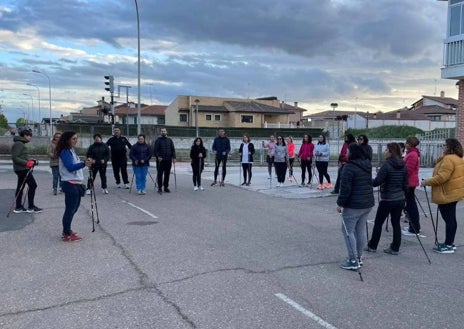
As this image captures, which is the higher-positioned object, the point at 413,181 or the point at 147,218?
the point at 413,181

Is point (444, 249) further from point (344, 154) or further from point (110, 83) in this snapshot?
point (110, 83)

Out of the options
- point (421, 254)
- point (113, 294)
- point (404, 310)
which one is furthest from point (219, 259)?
point (421, 254)

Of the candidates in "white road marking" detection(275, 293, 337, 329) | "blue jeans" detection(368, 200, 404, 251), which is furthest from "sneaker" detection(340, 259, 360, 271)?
"white road marking" detection(275, 293, 337, 329)

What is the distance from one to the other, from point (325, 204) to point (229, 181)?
5729 millimetres

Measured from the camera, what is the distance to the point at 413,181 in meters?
8.57

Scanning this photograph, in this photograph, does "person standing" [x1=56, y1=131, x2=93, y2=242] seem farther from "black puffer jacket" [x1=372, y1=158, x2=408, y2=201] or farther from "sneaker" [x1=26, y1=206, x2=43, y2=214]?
"black puffer jacket" [x1=372, y1=158, x2=408, y2=201]

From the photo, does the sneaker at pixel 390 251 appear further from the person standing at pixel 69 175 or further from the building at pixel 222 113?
the building at pixel 222 113

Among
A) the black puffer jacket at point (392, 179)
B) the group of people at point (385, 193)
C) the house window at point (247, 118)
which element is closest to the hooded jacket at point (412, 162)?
the group of people at point (385, 193)

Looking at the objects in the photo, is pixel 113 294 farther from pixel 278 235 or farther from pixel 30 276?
pixel 278 235

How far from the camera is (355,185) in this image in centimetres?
607

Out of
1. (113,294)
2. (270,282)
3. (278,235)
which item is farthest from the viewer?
(278,235)

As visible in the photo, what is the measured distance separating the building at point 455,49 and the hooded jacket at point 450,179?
403 inches

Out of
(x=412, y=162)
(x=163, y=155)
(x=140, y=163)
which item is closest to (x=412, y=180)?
(x=412, y=162)

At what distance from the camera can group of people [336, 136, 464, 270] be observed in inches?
239
